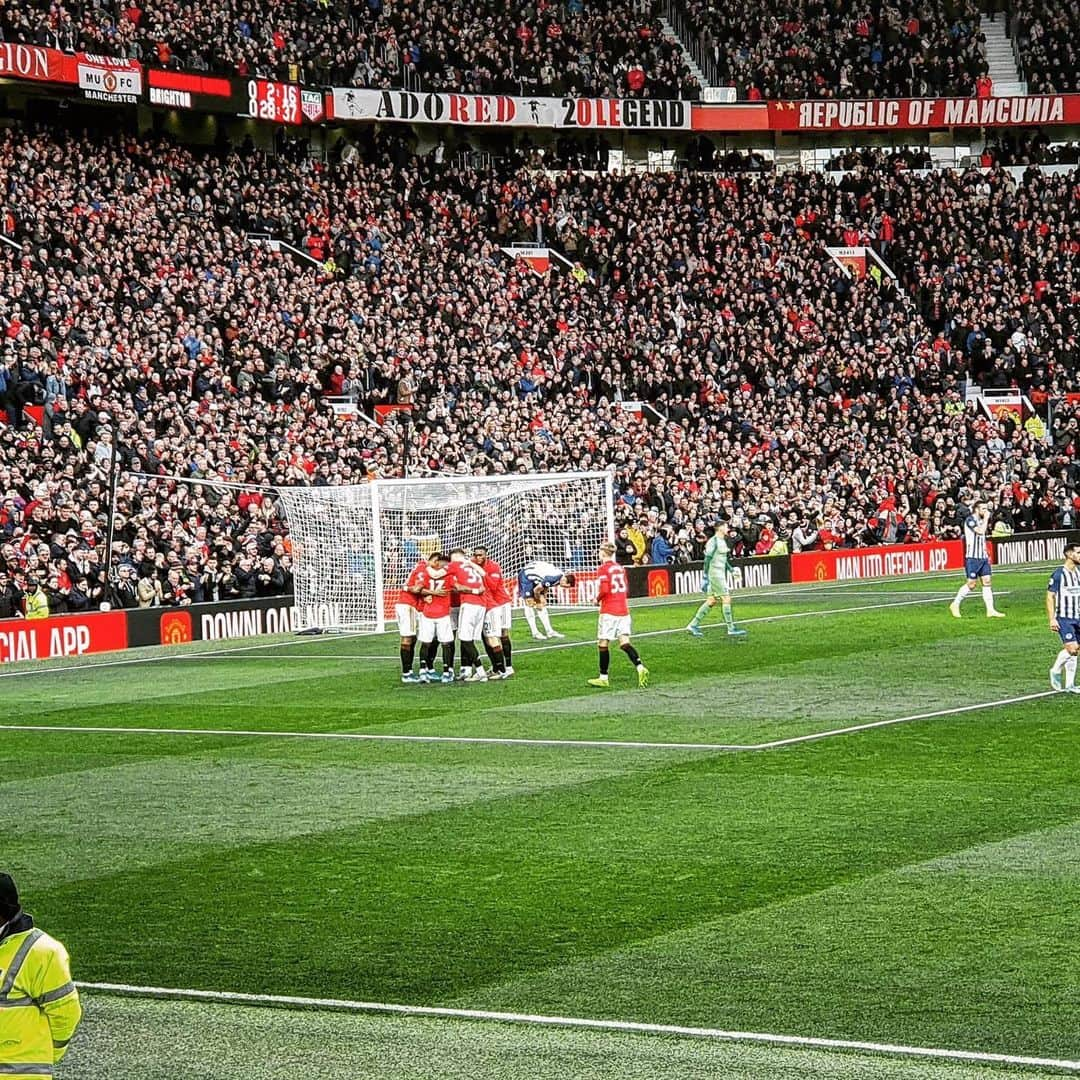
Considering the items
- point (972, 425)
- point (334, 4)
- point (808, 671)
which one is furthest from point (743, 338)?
point (808, 671)

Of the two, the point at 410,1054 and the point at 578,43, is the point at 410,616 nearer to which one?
the point at 410,1054

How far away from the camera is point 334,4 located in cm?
5306

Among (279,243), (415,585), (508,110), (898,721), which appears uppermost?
(508,110)

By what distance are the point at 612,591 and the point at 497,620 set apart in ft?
6.55

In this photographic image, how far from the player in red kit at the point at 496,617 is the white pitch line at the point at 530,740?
5034 mm

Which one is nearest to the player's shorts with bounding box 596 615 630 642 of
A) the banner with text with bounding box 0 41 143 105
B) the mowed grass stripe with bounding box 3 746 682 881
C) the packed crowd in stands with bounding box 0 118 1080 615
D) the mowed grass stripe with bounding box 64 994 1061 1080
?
the mowed grass stripe with bounding box 3 746 682 881

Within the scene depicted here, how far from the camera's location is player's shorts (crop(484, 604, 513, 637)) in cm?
2528

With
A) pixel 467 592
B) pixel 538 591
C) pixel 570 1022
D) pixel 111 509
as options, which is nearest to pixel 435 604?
pixel 467 592

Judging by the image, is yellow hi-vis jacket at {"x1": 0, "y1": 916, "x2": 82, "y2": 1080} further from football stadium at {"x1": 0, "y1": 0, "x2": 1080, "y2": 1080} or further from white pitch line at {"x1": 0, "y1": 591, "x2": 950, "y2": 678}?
white pitch line at {"x1": 0, "y1": 591, "x2": 950, "y2": 678}

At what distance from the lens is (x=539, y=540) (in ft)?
122

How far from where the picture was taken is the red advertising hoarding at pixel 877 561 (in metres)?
44.0

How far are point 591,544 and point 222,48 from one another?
1910cm

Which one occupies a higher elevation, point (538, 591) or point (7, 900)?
point (538, 591)

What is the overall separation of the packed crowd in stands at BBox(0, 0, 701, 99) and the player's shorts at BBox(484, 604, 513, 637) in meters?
25.1
